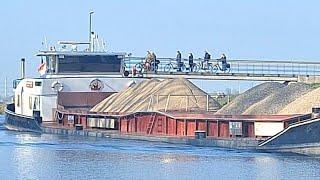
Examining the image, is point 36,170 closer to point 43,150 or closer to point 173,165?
point 173,165

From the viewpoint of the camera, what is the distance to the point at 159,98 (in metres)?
57.7

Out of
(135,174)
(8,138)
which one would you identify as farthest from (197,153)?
(8,138)

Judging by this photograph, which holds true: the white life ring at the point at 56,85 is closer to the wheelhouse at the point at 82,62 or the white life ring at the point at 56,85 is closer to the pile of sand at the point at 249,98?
the wheelhouse at the point at 82,62

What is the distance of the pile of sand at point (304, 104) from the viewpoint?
47531mm

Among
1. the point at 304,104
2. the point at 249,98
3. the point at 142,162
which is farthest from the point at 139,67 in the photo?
the point at 142,162

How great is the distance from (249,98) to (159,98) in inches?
225

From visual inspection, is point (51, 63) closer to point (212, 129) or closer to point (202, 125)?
point (202, 125)

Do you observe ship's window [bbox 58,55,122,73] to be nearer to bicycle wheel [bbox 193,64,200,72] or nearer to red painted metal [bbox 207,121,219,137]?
bicycle wheel [bbox 193,64,200,72]

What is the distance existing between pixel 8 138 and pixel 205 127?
41.7ft

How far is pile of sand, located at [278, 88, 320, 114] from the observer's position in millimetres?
47531

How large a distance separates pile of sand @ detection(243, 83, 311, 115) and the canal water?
384cm

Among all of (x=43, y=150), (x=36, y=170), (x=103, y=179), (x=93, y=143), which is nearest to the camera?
(x=103, y=179)

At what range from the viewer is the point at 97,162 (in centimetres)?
4400

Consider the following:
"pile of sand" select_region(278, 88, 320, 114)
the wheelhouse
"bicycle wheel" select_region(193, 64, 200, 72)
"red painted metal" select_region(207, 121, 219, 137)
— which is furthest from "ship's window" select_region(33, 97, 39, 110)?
"pile of sand" select_region(278, 88, 320, 114)
